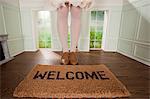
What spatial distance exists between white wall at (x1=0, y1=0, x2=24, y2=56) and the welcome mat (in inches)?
Result: 46.4

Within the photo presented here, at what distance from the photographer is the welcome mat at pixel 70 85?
0.87m

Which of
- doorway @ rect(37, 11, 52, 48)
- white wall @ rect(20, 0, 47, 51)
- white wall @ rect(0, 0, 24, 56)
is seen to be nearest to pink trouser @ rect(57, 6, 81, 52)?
white wall @ rect(0, 0, 24, 56)

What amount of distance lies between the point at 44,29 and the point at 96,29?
1.29 metres

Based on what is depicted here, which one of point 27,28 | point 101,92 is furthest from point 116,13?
point 101,92

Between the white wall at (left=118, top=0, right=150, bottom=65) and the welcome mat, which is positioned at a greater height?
the white wall at (left=118, top=0, right=150, bottom=65)

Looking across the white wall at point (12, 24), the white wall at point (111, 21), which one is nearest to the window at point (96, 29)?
the white wall at point (111, 21)

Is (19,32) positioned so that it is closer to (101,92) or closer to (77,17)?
(77,17)

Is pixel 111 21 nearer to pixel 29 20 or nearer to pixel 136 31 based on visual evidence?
pixel 136 31

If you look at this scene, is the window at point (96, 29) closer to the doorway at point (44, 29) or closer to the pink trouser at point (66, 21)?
the doorway at point (44, 29)

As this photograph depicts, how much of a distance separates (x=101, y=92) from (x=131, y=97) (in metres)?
0.22

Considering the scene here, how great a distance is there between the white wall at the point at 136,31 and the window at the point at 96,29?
20.4 inches

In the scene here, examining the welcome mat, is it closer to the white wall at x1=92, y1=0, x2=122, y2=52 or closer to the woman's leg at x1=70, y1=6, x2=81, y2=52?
the woman's leg at x1=70, y1=6, x2=81, y2=52

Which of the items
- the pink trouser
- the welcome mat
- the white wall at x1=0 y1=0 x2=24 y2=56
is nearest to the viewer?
the welcome mat

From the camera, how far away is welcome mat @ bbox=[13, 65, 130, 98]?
2.84 feet
